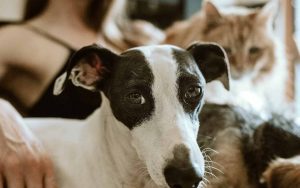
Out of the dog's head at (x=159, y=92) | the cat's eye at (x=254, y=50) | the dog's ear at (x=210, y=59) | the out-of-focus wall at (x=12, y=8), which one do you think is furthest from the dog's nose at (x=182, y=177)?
the out-of-focus wall at (x=12, y=8)

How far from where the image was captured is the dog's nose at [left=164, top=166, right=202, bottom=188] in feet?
2.68

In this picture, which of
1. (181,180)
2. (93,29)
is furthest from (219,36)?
(181,180)

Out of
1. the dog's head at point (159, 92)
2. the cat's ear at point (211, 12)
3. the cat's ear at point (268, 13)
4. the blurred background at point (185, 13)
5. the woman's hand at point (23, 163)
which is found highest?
the dog's head at point (159, 92)

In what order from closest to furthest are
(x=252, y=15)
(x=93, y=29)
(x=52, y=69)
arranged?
(x=52, y=69) → (x=93, y=29) → (x=252, y=15)

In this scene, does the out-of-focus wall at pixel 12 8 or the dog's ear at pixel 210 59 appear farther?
the out-of-focus wall at pixel 12 8

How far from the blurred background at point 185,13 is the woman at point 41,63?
0.14 metres

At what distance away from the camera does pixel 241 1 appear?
223 centimetres

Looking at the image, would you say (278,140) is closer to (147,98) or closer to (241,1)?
(147,98)

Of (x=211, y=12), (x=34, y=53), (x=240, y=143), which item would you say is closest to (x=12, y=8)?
(x=34, y=53)

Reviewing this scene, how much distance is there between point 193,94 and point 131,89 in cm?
10

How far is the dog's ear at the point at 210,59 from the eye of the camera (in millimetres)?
998

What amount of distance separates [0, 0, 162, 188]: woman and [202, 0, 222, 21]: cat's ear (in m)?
0.22

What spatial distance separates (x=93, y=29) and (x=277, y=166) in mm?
821

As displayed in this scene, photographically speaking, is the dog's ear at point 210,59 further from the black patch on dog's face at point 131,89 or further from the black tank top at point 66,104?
the black tank top at point 66,104
